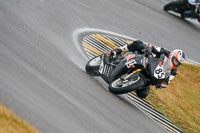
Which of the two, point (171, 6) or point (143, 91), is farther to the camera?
point (171, 6)

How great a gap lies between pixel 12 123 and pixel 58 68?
374cm

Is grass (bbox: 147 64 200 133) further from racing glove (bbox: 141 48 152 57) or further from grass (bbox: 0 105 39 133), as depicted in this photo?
grass (bbox: 0 105 39 133)

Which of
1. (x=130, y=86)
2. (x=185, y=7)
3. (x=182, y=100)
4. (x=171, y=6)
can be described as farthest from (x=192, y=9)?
(x=130, y=86)

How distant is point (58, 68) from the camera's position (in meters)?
10.6

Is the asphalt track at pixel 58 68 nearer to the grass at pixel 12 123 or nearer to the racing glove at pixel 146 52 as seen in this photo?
the grass at pixel 12 123

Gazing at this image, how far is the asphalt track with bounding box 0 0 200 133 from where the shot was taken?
8164 mm

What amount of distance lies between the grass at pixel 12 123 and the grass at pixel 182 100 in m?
5.99

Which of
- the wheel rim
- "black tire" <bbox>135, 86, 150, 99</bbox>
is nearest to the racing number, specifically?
the wheel rim

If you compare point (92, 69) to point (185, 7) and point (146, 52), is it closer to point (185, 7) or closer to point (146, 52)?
point (146, 52)

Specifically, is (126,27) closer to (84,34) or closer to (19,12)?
(84,34)

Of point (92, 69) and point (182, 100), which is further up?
point (92, 69)

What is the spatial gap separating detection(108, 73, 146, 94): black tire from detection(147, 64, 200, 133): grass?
196 cm

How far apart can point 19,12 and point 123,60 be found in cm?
386

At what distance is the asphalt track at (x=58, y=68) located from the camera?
26.8 feet
